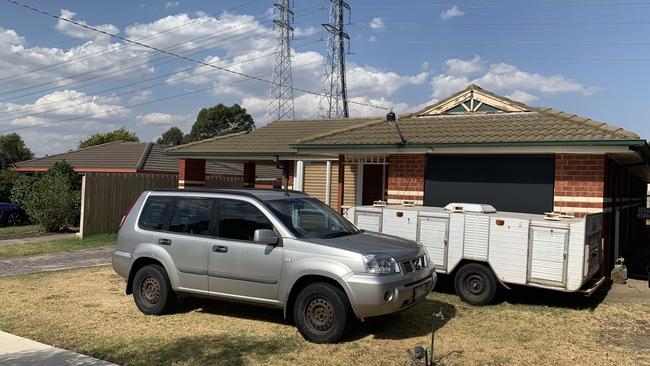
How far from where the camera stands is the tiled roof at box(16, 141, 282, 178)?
2544cm

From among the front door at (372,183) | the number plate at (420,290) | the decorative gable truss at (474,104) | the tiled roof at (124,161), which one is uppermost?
the decorative gable truss at (474,104)

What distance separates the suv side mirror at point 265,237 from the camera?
636 cm

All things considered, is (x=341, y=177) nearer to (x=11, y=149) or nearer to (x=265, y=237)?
(x=265, y=237)

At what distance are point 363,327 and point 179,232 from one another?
9.07 feet

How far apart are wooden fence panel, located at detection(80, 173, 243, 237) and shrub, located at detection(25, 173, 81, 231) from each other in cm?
180

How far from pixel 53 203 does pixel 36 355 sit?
14128 mm

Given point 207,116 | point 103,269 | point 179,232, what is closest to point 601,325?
point 179,232

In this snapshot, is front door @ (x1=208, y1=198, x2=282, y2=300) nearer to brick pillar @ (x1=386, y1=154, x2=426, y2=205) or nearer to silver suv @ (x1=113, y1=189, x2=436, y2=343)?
silver suv @ (x1=113, y1=189, x2=436, y2=343)

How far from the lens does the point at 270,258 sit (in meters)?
6.54

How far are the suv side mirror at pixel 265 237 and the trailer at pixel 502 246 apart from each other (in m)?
3.33

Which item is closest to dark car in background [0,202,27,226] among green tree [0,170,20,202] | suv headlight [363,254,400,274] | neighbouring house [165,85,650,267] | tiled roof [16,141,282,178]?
tiled roof [16,141,282,178]

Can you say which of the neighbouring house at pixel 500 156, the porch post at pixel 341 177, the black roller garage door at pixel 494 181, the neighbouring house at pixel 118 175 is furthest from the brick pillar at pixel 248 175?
the black roller garage door at pixel 494 181

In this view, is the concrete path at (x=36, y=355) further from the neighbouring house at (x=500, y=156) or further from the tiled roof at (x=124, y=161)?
the tiled roof at (x=124, y=161)

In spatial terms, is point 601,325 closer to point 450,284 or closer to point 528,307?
point 528,307
